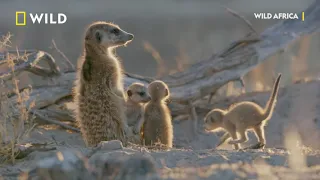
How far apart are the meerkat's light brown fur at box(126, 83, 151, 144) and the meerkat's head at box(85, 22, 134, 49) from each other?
0.46 metres

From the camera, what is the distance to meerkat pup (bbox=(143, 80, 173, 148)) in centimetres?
667

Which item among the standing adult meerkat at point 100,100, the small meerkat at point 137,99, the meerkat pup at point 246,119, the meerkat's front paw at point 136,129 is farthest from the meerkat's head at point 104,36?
the meerkat pup at point 246,119

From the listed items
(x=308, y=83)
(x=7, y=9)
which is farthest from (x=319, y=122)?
(x=7, y=9)

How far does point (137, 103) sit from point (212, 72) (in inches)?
88.5

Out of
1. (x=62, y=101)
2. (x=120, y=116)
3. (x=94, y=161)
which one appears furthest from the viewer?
(x=62, y=101)

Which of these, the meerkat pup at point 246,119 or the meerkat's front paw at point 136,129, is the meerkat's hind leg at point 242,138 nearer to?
the meerkat pup at point 246,119

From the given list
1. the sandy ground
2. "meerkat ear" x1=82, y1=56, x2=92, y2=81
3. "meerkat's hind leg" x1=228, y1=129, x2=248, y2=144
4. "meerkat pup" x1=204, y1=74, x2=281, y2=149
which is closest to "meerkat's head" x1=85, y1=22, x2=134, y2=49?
"meerkat ear" x1=82, y1=56, x2=92, y2=81

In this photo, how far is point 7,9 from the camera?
27062mm

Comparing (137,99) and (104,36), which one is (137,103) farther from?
(104,36)

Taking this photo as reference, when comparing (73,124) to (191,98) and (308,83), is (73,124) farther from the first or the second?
(308,83)

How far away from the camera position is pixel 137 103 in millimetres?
6887

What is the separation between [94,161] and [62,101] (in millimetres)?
4274

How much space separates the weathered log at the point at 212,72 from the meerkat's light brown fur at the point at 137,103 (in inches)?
62.0

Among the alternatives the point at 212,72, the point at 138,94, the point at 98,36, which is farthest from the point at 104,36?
the point at 212,72
